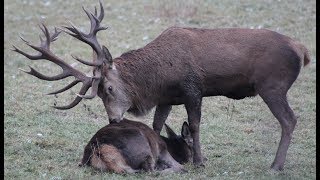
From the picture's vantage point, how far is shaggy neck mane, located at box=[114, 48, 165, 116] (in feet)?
27.1

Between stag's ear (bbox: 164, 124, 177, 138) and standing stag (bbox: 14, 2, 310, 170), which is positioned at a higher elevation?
standing stag (bbox: 14, 2, 310, 170)

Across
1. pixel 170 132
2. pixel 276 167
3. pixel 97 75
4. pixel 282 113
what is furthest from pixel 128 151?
pixel 282 113

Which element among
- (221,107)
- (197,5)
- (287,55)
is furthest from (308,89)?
(197,5)

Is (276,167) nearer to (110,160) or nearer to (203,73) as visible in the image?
(203,73)

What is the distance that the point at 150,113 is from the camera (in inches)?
423

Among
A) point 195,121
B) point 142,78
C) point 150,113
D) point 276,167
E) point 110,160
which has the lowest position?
point 150,113

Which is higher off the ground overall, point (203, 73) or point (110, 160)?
point (203, 73)

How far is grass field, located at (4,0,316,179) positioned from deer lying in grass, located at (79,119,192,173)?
12cm

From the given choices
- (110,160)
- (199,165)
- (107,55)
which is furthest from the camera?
(199,165)

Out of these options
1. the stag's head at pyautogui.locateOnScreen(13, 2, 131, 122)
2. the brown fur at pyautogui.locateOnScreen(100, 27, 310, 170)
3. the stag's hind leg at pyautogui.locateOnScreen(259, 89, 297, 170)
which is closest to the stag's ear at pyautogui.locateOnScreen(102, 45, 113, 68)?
the stag's head at pyautogui.locateOnScreen(13, 2, 131, 122)

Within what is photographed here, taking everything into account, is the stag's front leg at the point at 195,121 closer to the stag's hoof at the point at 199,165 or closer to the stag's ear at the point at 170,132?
the stag's hoof at the point at 199,165

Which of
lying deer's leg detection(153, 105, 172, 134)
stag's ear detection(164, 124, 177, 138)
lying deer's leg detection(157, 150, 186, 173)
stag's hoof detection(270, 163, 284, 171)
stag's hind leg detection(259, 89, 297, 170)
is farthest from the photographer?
lying deer's leg detection(153, 105, 172, 134)

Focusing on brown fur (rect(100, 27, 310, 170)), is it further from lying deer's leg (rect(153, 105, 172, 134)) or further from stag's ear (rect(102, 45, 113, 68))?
lying deer's leg (rect(153, 105, 172, 134))

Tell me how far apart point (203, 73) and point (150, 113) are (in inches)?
102
